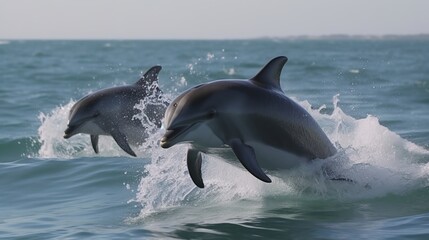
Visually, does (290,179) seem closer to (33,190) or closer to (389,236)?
(389,236)

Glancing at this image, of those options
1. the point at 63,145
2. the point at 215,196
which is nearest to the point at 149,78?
the point at 215,196

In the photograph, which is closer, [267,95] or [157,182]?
[267,95]

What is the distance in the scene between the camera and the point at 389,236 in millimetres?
8008

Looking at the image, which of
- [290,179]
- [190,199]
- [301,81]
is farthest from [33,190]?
[301,81]

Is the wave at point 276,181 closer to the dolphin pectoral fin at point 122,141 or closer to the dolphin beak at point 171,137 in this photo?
the dolphin pectoral fin at point 122,141

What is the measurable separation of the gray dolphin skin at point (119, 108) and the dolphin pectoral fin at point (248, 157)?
413cm

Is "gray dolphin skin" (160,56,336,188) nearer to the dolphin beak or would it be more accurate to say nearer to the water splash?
the dolphin beak

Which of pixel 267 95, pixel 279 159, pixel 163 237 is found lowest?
pixel 163 237

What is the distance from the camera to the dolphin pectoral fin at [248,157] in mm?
8156

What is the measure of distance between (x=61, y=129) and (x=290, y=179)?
8.69 m

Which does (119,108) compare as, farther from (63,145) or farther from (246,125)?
(246,125)

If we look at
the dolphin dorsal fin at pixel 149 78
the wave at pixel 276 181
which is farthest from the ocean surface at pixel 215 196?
the dolphin dorsal fin at pixel 149 78

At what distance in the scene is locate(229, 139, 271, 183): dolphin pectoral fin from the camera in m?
8.16

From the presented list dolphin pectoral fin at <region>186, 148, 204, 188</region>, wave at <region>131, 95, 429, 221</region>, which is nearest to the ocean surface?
wave at <region>131, 95, 429, 221</region>
